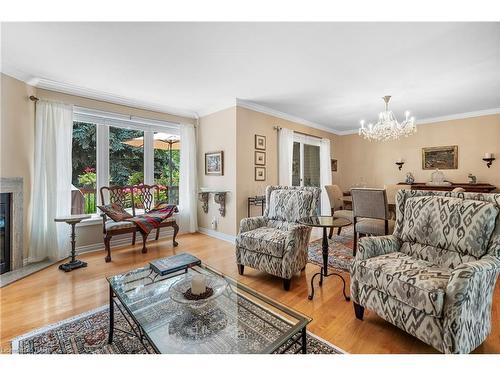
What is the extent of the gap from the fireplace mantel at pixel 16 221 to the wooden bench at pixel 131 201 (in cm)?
84

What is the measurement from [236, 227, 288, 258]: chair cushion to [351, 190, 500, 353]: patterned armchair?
0.74 m

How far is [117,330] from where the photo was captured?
166cm

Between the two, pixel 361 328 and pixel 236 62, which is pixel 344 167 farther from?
pixel 361 328

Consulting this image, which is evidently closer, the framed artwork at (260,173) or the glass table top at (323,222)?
the glass table top at (323,222)

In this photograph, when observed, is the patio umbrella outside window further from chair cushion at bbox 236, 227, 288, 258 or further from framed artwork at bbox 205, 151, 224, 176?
chair cushion at bbox 236, 227, 288, 258

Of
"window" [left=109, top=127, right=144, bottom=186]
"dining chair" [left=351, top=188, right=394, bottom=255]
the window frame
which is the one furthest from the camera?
"window" [left=109, top=127, right=144, bottom=186]

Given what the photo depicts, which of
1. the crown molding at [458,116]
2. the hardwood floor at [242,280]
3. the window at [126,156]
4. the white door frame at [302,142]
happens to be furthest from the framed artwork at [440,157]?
the window at [126,156]

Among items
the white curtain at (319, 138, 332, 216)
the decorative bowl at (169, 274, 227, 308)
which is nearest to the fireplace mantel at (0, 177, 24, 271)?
the decorative bowl at (169, 274, 227, 308)

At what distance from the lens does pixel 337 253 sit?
338 cm

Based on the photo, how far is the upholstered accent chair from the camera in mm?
2326

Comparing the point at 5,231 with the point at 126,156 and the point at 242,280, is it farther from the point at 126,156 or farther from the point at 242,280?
the point at 242,280

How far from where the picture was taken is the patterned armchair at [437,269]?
51.8 inches

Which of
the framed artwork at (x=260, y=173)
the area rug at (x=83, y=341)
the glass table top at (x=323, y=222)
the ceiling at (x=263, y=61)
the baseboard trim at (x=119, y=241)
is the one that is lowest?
the area rug at (x=83, y=341)

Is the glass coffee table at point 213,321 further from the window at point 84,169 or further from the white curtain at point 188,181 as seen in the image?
the white curtain at point 188,181
